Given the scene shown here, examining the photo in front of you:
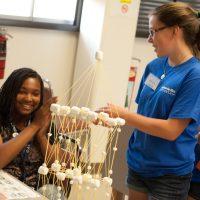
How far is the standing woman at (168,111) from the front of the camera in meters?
1.83

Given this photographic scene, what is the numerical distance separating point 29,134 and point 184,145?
2.12 feet

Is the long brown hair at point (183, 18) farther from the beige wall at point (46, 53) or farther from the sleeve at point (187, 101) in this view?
the beige wall at point (46, 53)

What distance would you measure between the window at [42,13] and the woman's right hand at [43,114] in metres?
1.60

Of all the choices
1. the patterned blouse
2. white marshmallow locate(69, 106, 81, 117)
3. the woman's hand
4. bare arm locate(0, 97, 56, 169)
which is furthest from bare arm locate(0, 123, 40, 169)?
white marshmallow locate(69, 106, 81, 117)

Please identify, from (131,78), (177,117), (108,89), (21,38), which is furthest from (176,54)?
(131,78)

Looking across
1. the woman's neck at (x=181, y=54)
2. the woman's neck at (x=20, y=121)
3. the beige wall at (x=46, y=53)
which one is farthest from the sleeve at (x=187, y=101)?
the beige wall at (x=46, y=53)

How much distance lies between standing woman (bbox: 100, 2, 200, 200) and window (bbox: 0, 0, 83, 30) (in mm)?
1704

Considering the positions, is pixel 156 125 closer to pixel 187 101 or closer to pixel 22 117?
pixel 187 101

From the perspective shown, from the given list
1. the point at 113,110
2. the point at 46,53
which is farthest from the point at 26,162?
the point at 46,53

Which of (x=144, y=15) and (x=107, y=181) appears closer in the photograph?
(x=107, y=181)

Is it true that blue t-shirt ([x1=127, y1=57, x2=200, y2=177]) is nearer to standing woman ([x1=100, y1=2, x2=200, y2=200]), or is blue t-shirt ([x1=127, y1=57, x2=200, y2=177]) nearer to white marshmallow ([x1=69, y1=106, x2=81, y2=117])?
standing woman ([x1=100, y1=2, x2=200, y2=200])

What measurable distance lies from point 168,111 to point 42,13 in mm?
2093

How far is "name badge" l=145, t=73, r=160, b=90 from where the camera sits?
6.47 ft

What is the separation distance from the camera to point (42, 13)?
370 centimetres
